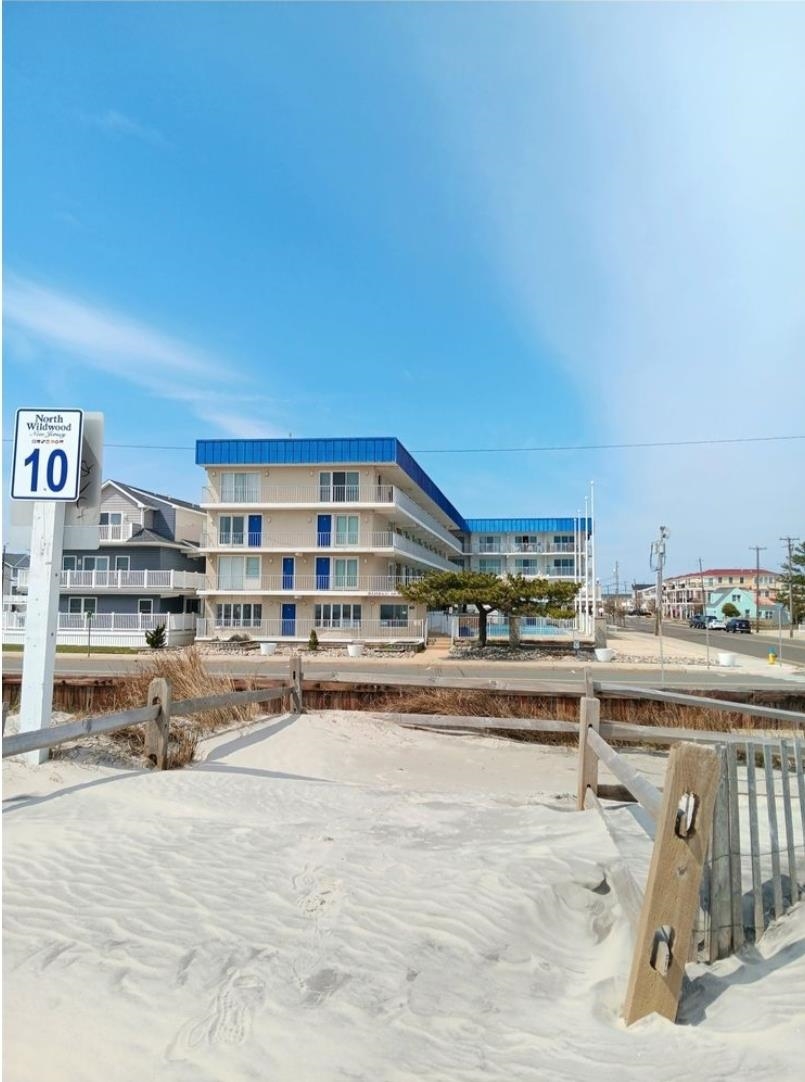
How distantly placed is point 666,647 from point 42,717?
44.5 m

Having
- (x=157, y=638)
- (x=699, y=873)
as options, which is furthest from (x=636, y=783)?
(x=157, y=638)

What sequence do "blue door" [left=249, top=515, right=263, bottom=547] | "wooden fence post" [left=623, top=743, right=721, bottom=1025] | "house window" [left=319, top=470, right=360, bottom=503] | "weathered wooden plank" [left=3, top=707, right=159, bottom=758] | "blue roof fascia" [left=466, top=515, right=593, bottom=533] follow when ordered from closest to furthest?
"wooden fence post" [left=623, top=743, right=721, bottom=1025] → "weathered wooden plank" [left=3, top=707, right=159, bottom=758] → "house window" [left=319, top=470, right=360, bottom=503] → "blue door" [left=249, top=515, right=263, bottom=547] → "blue roof fascia" [left=466, top=515, right=593, bottom=533]

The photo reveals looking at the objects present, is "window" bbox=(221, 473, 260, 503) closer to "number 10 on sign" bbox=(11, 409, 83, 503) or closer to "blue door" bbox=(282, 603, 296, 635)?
"blue door" bbox=(282, 603, 296, 635)

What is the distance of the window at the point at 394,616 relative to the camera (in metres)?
40.9

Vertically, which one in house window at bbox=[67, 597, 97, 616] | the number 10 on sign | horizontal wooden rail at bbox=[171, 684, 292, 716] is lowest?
horizontal wooden rail at bbox=[171, 684, 292, 716]

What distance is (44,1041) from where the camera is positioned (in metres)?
2.86

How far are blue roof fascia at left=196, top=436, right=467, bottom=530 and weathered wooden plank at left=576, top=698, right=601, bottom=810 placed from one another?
33594 mm

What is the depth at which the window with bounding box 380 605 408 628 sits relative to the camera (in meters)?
40.9

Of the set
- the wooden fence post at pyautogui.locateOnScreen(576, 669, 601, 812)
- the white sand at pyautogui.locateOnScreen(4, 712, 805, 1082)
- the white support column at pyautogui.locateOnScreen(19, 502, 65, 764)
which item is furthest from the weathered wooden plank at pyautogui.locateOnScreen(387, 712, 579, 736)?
the white support column at pyautogui.locateOnScreen(19, 502, 65, 764)

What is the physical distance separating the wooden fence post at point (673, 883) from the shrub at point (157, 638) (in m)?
35.4

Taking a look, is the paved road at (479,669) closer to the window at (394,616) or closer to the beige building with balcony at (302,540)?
the window at (394,616)

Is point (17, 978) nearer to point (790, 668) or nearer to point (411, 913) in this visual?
point (411, 913)

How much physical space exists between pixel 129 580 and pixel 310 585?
10755 mm

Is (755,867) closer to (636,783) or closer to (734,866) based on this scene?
(734,866)
